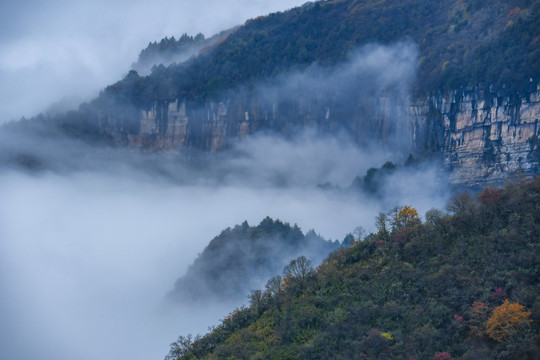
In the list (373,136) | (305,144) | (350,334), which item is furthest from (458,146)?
(350,334)

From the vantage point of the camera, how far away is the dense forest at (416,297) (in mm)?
85875

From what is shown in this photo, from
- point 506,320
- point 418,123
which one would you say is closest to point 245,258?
point 418,123

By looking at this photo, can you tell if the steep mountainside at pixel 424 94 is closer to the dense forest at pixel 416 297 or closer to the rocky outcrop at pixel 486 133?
the rocky outcrop at pixel 486 133

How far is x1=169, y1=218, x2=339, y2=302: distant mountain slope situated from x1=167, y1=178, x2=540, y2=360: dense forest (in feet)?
111

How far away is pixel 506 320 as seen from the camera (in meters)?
83.4

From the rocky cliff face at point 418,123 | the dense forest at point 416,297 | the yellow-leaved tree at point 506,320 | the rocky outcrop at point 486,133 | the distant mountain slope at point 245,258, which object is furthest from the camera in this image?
the distant mountain slope at point 245,258

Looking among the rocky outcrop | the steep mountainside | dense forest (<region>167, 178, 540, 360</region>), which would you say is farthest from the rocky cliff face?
dense forest (<region>167, 178, 540, 360</region>)

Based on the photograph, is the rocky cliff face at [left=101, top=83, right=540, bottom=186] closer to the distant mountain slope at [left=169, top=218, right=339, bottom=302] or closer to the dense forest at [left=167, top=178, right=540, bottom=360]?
the distant mountain slope at [left=169, top=218, right=339, bottom=302]

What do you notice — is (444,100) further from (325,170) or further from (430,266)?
(430,266)

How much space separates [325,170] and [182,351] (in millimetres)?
86134

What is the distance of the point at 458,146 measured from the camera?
15488 cm

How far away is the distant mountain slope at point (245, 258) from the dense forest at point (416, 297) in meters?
33.9

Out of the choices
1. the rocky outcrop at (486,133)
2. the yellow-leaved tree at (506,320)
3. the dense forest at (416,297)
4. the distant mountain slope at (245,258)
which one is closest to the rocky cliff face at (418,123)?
the rocky outcrop at (486,133)

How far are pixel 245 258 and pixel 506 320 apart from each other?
7408 cm
